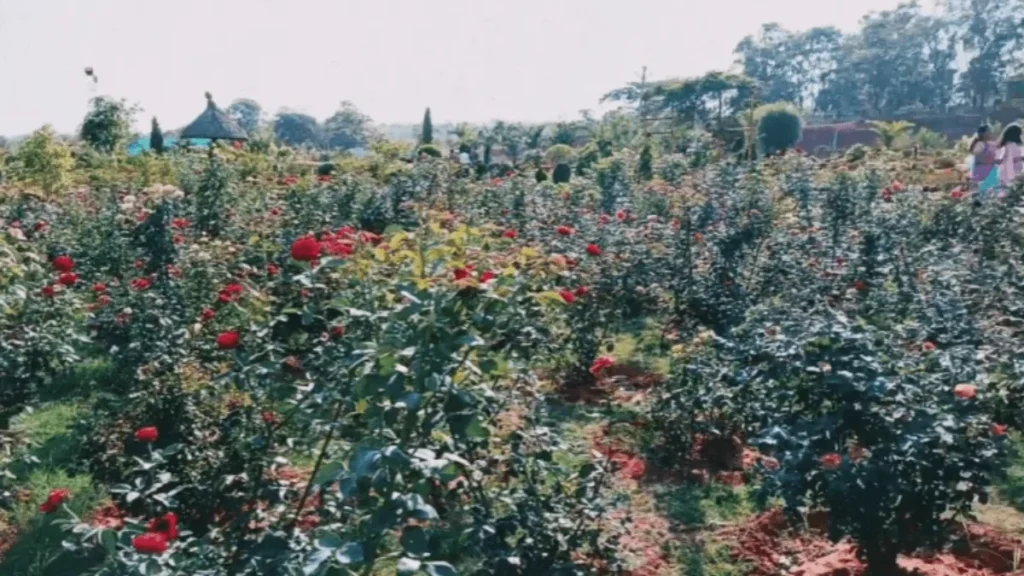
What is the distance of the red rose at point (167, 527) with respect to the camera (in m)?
2.00

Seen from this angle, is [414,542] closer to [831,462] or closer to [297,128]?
[831,462]

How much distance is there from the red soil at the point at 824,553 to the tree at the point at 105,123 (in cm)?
1681

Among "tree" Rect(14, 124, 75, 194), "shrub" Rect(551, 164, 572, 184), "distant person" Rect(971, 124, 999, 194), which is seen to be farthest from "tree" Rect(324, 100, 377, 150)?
"distant person" Rect(971, 124, 999, 194)

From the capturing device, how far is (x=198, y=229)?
7824 millimetres

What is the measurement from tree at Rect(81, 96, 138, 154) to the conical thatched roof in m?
7.13

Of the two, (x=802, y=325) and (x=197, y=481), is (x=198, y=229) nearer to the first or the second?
(x=197, y=481)

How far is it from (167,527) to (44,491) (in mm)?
2103

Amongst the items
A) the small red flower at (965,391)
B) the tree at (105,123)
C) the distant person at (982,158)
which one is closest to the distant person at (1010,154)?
the distant person at (982,158)

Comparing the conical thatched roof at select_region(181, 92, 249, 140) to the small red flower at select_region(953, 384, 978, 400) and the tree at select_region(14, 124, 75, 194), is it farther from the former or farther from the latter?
the small red flower at select_region(953, 384, 978, 400)

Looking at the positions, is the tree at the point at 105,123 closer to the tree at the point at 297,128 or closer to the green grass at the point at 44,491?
the green grass at the point at 44,491

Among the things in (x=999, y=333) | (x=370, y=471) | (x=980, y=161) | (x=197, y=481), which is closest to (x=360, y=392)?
(x=370, y=471)

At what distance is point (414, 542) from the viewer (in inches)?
63.2

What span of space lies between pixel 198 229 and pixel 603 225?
386 centimetres

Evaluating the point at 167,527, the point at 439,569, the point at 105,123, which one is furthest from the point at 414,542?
the point at 105,123
